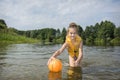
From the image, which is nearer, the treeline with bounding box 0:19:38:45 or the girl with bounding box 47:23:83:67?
the girl with bounding box 47:23:83:67

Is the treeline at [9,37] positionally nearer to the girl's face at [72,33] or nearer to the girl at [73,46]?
the girl at [73,46]

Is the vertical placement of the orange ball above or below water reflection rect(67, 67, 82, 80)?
above

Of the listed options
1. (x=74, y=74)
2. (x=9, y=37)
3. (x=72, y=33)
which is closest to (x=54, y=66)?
(x=74, y=74)

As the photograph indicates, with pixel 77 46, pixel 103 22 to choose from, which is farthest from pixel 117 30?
pixel 77 46

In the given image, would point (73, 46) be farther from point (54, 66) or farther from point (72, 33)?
point (54, 66)

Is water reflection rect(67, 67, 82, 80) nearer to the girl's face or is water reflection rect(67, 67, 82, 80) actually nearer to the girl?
the girl

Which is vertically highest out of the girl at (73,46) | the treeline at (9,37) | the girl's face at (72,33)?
the treeline at (9,37)

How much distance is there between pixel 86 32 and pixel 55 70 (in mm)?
131987

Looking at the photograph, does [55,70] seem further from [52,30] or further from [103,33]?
[52,30]

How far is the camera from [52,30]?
194 m

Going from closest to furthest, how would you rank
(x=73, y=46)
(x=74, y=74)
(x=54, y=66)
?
(x=74, y=74), (x=54, y=66), (x=73, y=46)

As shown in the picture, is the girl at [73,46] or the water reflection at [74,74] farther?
the girl at [73,46]

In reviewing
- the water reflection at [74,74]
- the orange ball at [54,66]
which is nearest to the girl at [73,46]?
the water reflection at [74,74]

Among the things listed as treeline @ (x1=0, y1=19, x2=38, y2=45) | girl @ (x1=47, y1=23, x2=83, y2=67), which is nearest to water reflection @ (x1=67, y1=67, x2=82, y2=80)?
girl @ (x1=47, y1=23, x2=83, y2=67)
